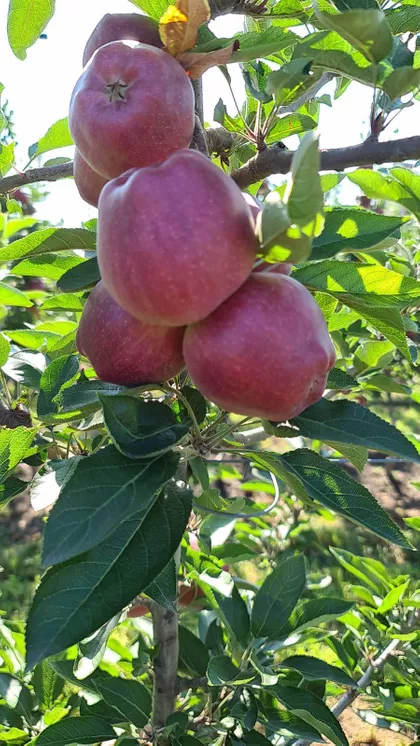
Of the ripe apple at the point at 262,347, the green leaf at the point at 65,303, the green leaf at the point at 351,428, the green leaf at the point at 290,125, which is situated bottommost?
the green leaf at the point at 351,428

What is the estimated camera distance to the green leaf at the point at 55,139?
1317 millimetres

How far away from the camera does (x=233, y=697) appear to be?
1260mm

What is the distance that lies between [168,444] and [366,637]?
135cm

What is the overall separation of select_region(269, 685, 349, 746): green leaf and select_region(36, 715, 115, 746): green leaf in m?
0.33

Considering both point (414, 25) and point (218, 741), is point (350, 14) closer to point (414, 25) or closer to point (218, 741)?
point (414, 25)

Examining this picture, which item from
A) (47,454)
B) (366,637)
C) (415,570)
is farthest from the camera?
(415,570)

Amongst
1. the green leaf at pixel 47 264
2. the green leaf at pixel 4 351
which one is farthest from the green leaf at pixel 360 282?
the green leaf at pixel 4 351

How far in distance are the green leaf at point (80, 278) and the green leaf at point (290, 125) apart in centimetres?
38

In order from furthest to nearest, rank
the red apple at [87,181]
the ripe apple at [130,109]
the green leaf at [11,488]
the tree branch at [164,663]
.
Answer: the tree branch at [164,663]
the green leaf at [11,488]
the red apple at [87,181]
the ripe apple at [130,109]

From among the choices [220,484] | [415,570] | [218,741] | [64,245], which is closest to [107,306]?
[64,245]

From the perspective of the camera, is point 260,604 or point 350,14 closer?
point 350,14

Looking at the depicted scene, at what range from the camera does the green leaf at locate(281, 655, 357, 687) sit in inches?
46.8

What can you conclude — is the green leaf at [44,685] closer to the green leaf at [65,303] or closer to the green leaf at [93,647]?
the green leaf at [93,647]

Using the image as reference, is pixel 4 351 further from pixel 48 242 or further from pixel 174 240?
pixel 174 240
